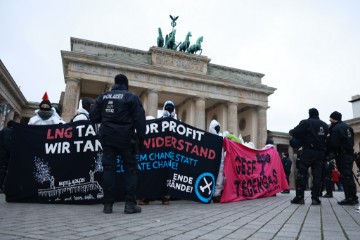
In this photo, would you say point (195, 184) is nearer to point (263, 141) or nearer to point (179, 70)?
point (179, 70)

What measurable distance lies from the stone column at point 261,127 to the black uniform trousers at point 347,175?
91.7 ft

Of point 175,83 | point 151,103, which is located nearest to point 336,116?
point 151,103

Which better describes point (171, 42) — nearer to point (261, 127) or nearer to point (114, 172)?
point (261, 127)

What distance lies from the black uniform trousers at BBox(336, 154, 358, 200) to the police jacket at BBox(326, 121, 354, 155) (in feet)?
0.43

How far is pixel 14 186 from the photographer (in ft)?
17.7

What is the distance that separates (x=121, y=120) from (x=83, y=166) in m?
1.68

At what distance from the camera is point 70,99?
89.8 feet

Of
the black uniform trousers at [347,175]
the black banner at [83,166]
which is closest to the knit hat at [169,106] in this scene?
the black banner at [83,166]

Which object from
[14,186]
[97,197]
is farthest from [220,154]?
[14,186]

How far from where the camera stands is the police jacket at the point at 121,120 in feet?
14.2

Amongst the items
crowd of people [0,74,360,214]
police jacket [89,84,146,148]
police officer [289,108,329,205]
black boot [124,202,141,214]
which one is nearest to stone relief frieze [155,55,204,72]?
crowd of people [0,74,360,214]

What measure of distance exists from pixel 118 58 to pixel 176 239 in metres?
29.0

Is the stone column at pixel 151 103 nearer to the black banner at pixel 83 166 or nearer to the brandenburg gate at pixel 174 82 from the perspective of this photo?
the brandenburg gate at pixel 174 82

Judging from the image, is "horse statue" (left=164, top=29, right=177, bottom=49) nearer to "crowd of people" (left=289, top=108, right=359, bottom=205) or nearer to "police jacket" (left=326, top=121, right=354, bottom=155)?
"crowd of people" (left=289, top=108, right=359, bottom=205)
